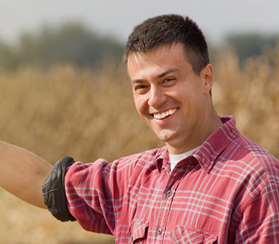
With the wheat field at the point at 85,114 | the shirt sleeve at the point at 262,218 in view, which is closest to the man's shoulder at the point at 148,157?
the shirt sleeve at the point at 262,218

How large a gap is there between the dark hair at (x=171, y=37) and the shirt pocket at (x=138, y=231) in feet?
2.27

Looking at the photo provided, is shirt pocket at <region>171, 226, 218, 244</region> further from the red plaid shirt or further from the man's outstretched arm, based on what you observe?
the man's outstretched arm

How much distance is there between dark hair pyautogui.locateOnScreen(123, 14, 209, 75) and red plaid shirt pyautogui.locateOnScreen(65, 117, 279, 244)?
0.32m

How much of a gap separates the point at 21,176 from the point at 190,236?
0.95 meters

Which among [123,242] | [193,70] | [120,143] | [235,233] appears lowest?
[120,143]

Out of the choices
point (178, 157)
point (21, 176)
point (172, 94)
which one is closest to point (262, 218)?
point (178, 157)

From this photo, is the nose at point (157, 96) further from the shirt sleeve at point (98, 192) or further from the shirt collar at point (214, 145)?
the shirt sleeve at point (98, 192)

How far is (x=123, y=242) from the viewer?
1837 mm

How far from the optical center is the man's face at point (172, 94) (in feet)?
5.53

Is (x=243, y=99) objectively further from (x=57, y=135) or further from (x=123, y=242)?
(x=123, y=242)

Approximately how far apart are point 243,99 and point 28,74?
13.8 ft

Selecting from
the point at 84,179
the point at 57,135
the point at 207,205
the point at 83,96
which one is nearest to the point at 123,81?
the point at 83,96

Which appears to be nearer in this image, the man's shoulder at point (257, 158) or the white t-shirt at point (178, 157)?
the man's shoulder at point (257, 158)

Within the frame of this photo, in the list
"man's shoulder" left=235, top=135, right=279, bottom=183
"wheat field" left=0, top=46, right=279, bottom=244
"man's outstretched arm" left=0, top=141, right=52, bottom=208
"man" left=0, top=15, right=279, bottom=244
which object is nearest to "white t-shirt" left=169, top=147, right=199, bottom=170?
"man" left=0, top=15, right=279, bottom=244
